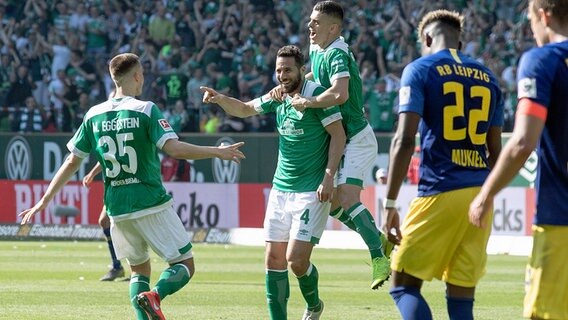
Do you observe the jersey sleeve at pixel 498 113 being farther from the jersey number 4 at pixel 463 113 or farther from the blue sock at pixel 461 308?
the blue sock at pixel 461 308

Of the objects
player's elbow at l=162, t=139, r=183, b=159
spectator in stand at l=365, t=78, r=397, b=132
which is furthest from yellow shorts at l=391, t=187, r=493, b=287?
spectator in stand at l=365, t=78, r=397, b=132

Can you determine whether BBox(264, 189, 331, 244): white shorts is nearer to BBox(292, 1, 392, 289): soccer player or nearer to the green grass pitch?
BBox(292, 1, 392, 289): soccer player

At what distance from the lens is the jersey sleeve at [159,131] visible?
32.8 feet

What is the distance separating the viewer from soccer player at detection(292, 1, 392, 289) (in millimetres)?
11367

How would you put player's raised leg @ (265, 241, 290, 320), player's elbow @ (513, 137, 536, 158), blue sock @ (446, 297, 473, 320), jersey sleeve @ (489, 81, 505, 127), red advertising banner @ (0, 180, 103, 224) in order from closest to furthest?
player's elbow @ (513, 137, 536, 158)
blue sock @ (446, 297, 473, 320)
jersey sleeve @ (489, 81, 505, 127)
player's raised leg @ (265, 241, 290, 320)
red advertising banner @ (0, 180, 103, 224)

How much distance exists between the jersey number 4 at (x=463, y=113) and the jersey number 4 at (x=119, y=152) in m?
2.85

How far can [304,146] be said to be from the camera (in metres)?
10.8

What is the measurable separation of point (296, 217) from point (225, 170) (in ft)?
54.5

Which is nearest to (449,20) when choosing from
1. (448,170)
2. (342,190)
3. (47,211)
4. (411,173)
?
(448,170)

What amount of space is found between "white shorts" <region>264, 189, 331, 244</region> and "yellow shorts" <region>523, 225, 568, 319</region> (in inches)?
147

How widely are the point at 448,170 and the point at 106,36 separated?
25.3 meters

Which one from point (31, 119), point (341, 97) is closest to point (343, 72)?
point (341, 97)

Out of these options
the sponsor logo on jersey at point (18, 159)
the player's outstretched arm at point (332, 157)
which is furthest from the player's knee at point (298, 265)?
the sponsor logo on jersey at point (18, 159)

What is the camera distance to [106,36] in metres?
32.7
